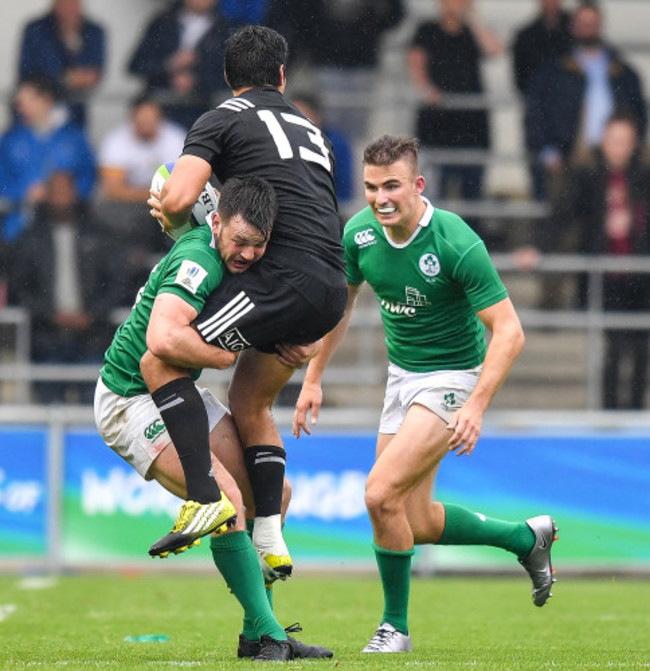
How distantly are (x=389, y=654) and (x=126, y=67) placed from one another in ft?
28.2

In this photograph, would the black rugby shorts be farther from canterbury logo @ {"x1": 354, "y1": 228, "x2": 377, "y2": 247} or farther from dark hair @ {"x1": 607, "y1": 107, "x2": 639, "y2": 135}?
dark hair @ {"x1": 607, "y1": 107, "x2": 639, "y2": 135}

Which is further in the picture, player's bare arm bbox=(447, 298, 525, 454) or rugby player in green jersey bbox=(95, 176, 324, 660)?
player's bare arm bbox=(447, 298, 525, 454)

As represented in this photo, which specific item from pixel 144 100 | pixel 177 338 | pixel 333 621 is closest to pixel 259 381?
pixel 177 338

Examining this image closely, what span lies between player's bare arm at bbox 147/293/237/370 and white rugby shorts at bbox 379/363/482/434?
1.43 metres

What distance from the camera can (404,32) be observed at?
13.7 meters

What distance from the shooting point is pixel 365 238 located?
22.4 feet

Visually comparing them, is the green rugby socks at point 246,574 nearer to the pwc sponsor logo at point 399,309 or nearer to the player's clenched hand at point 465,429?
the player's clenched hand at point 465,429

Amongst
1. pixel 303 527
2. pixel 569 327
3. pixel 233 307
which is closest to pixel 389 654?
pixel 233 307

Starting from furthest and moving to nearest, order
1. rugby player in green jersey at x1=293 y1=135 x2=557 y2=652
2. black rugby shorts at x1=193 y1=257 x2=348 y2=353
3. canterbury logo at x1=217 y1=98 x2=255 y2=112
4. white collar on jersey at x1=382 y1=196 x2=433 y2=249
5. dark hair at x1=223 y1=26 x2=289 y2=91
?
white collar on jersey at x1=382 y1=196 x2=433 y2=249
rugby player in green jersey at x1=293 y1=135 x2=557 y2=652
dark hair at x1=223 y1=26 x2=289 y2=91
canterbury logo at x1=217 y1=98 x2=255 y2=112
black rugby shorts at x1=193 y1=257 x2=348 y2=353

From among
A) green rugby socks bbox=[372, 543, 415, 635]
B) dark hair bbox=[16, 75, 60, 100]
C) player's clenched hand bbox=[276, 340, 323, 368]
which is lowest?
green rugby socks bbox=[372, 543, 415, 635]

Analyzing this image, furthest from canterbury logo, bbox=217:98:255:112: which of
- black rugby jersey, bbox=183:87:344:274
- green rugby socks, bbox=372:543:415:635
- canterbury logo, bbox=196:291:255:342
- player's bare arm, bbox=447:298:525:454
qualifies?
green rugby socks, bbox=372:543:415:635

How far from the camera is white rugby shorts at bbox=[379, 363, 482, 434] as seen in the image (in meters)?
6.71

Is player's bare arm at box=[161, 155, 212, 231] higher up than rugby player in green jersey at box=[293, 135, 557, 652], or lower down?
higher up

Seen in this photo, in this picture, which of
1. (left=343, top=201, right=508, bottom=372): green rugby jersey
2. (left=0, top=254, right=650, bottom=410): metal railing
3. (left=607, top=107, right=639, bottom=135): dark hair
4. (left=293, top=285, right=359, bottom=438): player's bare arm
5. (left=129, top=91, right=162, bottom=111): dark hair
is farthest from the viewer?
(left=607, top=107, right=639, bottom=135): dark hair
